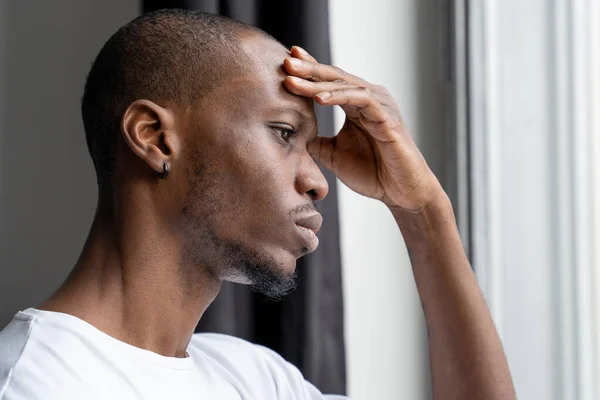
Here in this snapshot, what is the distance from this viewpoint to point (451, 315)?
4.35 feet

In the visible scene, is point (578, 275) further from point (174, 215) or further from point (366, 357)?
point (174, 215)

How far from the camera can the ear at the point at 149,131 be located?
3.51 ft

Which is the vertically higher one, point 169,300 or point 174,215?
point 174,215

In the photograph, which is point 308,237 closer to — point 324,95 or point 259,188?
point 259,188

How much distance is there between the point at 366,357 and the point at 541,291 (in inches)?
16.9

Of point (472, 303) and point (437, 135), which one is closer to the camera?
point (472, 303)

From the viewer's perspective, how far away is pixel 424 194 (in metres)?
1.34

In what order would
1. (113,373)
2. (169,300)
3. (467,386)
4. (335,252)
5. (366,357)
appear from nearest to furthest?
1. (113,373)
2. (169,300)
3. (467,386)
4. (335,252)
5. (366,357)

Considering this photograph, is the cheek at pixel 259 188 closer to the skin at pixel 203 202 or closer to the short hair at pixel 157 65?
the skin at pixel 203 202

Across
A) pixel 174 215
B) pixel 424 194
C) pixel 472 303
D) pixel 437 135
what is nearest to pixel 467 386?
pixel 472 303

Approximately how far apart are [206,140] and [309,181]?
0.54ft

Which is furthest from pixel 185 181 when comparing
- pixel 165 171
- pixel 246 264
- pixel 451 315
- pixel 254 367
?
pixel 451 315

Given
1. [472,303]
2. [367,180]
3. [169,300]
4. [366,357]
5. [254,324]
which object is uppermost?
[367,180]

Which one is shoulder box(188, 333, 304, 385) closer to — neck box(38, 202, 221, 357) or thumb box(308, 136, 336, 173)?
neck box(38, 202, 221, 357)
